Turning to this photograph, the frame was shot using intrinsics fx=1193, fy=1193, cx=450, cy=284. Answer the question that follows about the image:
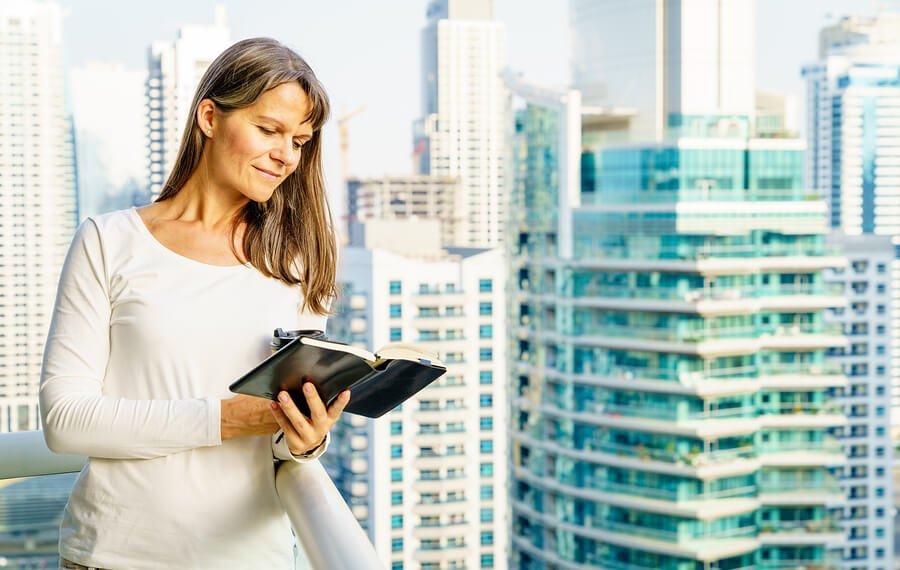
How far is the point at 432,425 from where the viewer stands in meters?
19.3

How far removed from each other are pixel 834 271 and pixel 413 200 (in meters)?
10.3

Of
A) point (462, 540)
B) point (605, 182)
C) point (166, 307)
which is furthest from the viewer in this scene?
point (462, 540)

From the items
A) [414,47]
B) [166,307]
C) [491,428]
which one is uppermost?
[414,47]

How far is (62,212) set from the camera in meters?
14.1

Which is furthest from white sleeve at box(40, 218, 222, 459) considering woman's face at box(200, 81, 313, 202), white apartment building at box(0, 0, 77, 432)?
white apartment building at box(0, 0, 77, 432)

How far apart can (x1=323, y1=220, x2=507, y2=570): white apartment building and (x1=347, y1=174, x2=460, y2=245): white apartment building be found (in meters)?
4.56

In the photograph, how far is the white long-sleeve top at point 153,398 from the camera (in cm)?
66

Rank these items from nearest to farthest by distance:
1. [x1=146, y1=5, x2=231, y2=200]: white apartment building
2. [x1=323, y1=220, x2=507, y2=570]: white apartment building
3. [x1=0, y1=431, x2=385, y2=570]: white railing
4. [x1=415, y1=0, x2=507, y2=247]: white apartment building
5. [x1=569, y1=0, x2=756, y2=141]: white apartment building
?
Result: [x1=0, y1=431, x2=385, y2=570]: white railing < [x1=146, y1=5, x2=231, y2=200]: white apartment building < [x1=569, y1=0, x2=756, y2=141]: white apartment building < [x1=323, y1=220, x2=507, y2=570]: white apartment building < [x1=415, y1=0, x2=507, y2=247]: white apartment building

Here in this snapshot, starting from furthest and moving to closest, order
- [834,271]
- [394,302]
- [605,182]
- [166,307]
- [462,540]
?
[462,540] < [394,302] < [834,271] < [605,182] < [166,307]

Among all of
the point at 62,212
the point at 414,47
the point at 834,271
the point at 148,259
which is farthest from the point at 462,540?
the point at 148,259

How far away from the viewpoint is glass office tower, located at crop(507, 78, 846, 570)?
15750 millimetres

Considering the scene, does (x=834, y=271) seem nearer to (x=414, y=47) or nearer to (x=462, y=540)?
(x=462, y=540)

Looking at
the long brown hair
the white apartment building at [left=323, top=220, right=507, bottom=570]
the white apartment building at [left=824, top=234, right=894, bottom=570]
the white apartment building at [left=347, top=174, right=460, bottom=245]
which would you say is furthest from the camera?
the white apartment building at [left=347, top=174, right=460, bottom=245]

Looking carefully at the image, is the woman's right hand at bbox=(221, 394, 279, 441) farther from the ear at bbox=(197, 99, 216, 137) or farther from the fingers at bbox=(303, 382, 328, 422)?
the ear at bbox=(197, 99, 216, 137)
